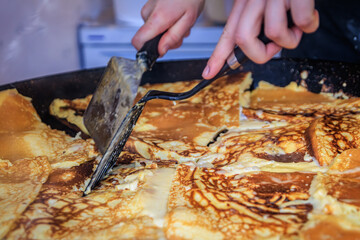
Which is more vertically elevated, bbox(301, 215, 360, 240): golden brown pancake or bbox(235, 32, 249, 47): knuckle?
bbox(235, 32, 249, 47): knuckle

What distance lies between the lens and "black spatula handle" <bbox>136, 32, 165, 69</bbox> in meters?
1.53

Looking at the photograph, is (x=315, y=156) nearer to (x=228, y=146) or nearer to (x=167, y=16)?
(x=228, y=146)

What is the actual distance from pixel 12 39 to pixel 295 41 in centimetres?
243

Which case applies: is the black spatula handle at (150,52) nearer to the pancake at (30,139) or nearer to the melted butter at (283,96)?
the pancake at (30,139)

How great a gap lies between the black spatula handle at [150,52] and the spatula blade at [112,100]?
0.06 meters

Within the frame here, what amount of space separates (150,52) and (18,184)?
2.67 feet

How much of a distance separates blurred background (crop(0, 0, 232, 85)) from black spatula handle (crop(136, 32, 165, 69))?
170 centimetres

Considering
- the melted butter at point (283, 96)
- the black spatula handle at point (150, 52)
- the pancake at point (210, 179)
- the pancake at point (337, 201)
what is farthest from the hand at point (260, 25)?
the melted butter at point (283, 96)

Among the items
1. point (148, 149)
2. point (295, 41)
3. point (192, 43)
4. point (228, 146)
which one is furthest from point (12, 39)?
point (295, 41)

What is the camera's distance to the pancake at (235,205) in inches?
41.1

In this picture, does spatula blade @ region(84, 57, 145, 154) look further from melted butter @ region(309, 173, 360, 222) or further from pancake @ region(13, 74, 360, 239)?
melted butter @ region(309, 173, 360, 222)

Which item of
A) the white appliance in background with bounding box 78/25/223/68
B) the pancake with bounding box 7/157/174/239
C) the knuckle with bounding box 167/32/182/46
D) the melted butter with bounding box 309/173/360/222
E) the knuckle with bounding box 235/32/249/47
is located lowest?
the melted butter with bounding box 309/173/360/222

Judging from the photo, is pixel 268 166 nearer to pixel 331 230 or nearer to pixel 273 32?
pixel 331 230

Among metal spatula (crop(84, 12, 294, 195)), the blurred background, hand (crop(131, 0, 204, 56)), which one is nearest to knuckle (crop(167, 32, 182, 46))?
hand (crop(131, 0, 204, 56))
